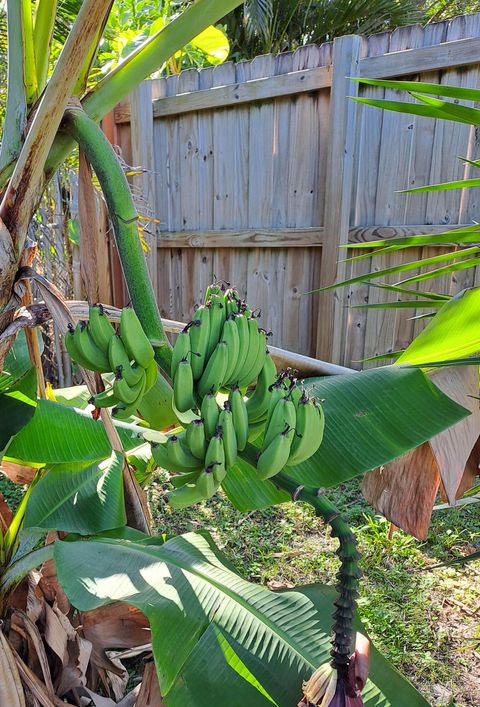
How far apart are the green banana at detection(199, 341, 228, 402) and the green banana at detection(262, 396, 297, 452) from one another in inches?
3.5

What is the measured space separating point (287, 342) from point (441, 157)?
118 centimetres

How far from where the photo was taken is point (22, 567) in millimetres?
993

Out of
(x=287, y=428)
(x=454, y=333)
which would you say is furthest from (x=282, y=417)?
(x=454, y=333)

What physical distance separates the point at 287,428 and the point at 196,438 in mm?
99

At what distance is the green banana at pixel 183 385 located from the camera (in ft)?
1.77

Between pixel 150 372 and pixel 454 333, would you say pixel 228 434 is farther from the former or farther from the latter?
pixel 454 333

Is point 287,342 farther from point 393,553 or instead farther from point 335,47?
point 335,47

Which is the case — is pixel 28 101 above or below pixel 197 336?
above

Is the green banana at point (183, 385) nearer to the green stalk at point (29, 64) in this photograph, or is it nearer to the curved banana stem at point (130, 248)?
the curved banana stem at point (130, 248)

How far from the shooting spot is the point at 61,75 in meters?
0.62

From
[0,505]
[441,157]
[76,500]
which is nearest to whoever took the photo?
[76,500]

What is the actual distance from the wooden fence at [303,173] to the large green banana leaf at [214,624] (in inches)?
61.2

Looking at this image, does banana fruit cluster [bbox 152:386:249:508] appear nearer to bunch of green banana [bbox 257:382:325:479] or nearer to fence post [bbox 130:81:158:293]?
bunch of green banana [bbox 257:382:325:479]

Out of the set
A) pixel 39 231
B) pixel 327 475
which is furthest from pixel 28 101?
pixel 39 231
